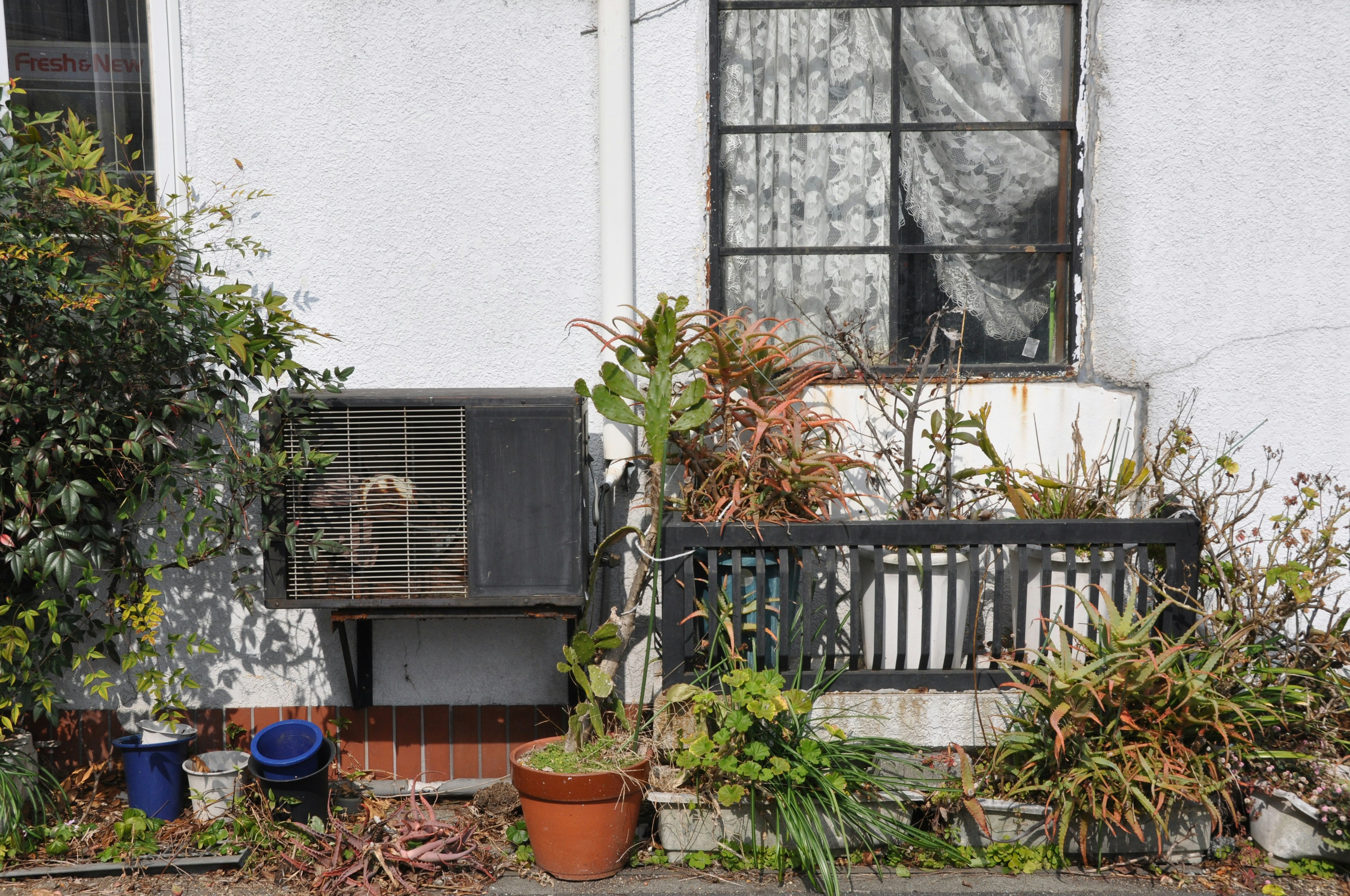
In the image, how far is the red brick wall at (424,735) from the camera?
3824 mm

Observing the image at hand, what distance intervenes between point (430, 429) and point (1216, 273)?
3035mm

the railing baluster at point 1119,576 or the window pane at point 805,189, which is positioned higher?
the window pane at point 805,189

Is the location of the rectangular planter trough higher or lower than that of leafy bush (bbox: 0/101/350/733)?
lower

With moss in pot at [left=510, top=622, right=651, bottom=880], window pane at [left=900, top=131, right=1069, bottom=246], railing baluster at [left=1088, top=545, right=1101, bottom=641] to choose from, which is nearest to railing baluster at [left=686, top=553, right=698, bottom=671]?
moss in pot at [left=510, top=622, right=651, bottom=880]

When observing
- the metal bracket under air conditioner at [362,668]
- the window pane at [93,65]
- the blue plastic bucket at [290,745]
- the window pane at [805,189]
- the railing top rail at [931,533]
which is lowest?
the blue plastic bucket at [290,745]

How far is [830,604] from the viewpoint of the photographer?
11.0 feet

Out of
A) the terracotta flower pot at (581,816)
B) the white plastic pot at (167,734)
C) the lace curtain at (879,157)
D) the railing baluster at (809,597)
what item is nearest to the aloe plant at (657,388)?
the terracotta flower pot at (581,816)

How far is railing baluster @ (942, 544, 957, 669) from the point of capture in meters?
3.40

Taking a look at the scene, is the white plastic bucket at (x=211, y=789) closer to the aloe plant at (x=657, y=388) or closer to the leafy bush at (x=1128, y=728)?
the aloe plant at (x=657, y=388)

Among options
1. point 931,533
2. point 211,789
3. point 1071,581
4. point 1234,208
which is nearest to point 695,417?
point 931,533

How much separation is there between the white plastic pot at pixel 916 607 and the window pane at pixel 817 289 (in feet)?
3.25

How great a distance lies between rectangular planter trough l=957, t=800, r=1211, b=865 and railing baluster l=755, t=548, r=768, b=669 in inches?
32.5

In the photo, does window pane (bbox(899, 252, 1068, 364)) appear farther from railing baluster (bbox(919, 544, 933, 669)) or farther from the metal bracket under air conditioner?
the metal bracket under air conditioner

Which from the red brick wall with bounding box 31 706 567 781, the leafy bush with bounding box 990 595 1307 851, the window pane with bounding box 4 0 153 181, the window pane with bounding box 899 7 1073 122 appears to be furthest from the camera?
the window pane with bounding box 899 7 1073 122
